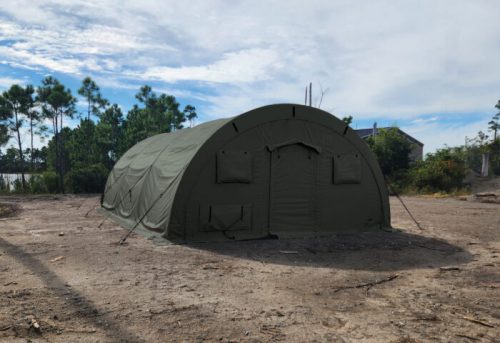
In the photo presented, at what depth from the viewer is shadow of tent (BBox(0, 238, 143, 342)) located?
3.80 metres

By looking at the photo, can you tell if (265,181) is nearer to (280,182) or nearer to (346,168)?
(280,182)

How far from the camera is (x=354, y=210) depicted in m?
10.0

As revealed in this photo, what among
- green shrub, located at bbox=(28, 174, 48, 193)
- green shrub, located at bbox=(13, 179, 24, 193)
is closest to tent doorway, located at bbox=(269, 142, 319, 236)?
green shrub, located at bbox=(28, 174, 48, 193)

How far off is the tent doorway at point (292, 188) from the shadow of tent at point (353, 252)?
498mm

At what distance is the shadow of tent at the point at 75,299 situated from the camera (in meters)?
3.80

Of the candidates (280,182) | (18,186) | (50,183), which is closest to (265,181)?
(280,182)

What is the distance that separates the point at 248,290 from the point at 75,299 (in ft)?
7.08

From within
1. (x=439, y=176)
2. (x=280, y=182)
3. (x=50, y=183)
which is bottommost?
(x=50, y=183)

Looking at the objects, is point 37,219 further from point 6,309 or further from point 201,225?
point 6,309

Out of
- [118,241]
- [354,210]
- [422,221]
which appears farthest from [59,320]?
[422,221]

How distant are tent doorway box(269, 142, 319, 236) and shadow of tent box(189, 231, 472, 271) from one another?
498 millimetres

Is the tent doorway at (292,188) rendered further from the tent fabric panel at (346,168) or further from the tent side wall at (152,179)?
the tent side wall at (152,179)

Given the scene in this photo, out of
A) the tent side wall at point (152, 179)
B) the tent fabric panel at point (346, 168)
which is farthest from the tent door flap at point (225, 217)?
the tent fabric panel at point (346, 168)

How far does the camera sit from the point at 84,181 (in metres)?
23.6
